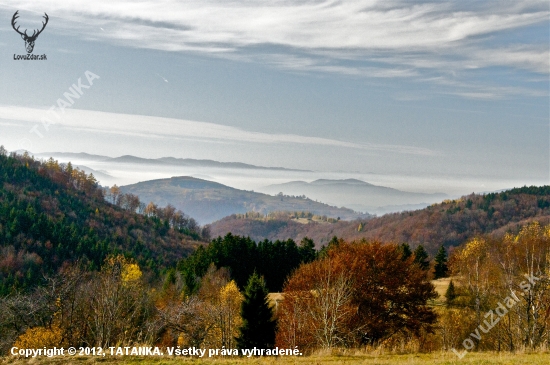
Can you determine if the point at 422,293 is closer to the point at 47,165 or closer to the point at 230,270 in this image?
the point at 230,270

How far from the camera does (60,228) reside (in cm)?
11706

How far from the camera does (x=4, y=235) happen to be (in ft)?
351

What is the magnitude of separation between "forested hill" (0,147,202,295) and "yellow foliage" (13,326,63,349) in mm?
45862

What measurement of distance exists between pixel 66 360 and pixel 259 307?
24.0m

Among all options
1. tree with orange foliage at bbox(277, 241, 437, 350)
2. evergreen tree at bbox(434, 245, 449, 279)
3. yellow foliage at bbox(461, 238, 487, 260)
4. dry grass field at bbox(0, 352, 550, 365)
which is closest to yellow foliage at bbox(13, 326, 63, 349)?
dry grass field at bbox(0, 352, 550, 365)

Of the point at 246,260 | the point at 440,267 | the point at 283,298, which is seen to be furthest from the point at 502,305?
the point at 246,260

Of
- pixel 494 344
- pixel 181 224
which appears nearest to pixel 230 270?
pixel 494 344

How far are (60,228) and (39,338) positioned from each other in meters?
95.3

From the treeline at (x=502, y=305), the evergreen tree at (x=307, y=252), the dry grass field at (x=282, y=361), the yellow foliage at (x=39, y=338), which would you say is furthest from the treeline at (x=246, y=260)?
the dry grass field at (x=282, y=361)

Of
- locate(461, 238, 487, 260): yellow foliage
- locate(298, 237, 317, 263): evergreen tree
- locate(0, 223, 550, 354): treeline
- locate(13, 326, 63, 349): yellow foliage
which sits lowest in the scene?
locate(13, 326, 63, 349): yellow foliage

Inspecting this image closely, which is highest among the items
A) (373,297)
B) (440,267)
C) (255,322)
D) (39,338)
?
(440,267)

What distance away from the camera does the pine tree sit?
38.5 meters

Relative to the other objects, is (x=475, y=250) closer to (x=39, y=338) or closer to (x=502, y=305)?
(x=502, y=305)

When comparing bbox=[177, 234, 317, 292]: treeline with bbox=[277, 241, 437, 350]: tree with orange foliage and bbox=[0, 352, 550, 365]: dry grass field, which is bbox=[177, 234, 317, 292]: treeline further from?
bbox=[0, 352, 550, 365]: dry grass field
